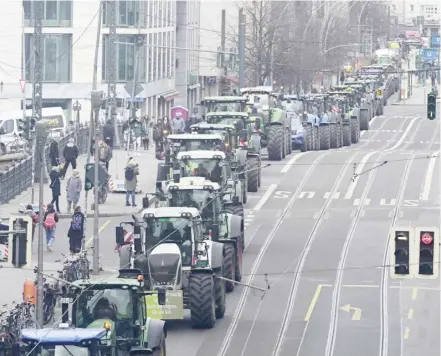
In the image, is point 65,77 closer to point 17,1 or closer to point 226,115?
point 17,1

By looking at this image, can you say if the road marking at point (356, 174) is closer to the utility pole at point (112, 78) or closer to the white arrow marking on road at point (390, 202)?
the white arrow marking on road at point (390, 202)

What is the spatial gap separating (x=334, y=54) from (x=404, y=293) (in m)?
86.5

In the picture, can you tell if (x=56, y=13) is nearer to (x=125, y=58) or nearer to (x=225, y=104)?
(x=125, y=58)

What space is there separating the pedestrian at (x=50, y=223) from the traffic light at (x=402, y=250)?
49.3ft

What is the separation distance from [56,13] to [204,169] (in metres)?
44.5

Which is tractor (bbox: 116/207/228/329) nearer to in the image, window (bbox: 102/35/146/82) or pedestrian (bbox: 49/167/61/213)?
pedestrian (bbox: 49/167/61/213)

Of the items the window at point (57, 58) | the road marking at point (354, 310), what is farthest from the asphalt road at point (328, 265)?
the window at point (57, 58)

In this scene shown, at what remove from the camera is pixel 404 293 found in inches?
1415

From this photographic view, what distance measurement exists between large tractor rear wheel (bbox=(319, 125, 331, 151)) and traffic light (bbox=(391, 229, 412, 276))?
1520 inches

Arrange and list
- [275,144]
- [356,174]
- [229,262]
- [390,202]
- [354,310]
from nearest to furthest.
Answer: [354,310], [229,262], [356,174], [390,202], [275,144]

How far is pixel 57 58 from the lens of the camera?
8588 centimetres

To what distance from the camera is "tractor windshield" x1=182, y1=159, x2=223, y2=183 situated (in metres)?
42.4

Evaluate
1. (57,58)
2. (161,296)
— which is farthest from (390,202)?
(57,58)

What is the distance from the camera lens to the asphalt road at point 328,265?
3109 cm
